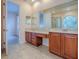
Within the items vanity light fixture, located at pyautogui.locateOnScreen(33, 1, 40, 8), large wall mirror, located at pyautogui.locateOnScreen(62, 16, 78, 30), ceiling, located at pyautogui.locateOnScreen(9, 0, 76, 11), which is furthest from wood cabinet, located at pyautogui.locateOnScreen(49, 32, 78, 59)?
vanity light fixture, located at pyautogui.locateOnScreen(33, 1, 40, 8)

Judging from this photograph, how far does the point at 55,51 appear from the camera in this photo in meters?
3.76

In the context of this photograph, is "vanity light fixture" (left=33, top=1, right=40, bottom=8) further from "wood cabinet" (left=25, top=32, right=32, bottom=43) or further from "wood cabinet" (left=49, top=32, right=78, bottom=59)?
"wood cabinet" (left=49, top=32, right=78, bottom=59)

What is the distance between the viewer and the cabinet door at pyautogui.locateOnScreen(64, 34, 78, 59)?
115 inches

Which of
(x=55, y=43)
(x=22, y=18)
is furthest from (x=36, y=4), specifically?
(x=55, y=43)

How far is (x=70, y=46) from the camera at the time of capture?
121 inches

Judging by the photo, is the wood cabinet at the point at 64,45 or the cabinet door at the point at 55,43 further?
the cabinet door at the point at 55,43

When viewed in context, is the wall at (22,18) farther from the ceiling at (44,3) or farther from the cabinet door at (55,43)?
the cabinet door at (55,43)

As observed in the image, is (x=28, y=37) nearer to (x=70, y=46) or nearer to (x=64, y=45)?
(x=64, y=45)

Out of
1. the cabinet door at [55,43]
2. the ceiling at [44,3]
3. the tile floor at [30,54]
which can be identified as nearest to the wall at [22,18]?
the ceiling at [44,3]

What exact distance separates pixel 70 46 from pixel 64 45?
10.6 inches

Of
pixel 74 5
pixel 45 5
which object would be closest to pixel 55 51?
pixel 74 5

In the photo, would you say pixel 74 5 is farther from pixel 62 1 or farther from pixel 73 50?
pixel 73 50

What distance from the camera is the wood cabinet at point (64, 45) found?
115 inches

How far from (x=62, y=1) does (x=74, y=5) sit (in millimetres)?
659
